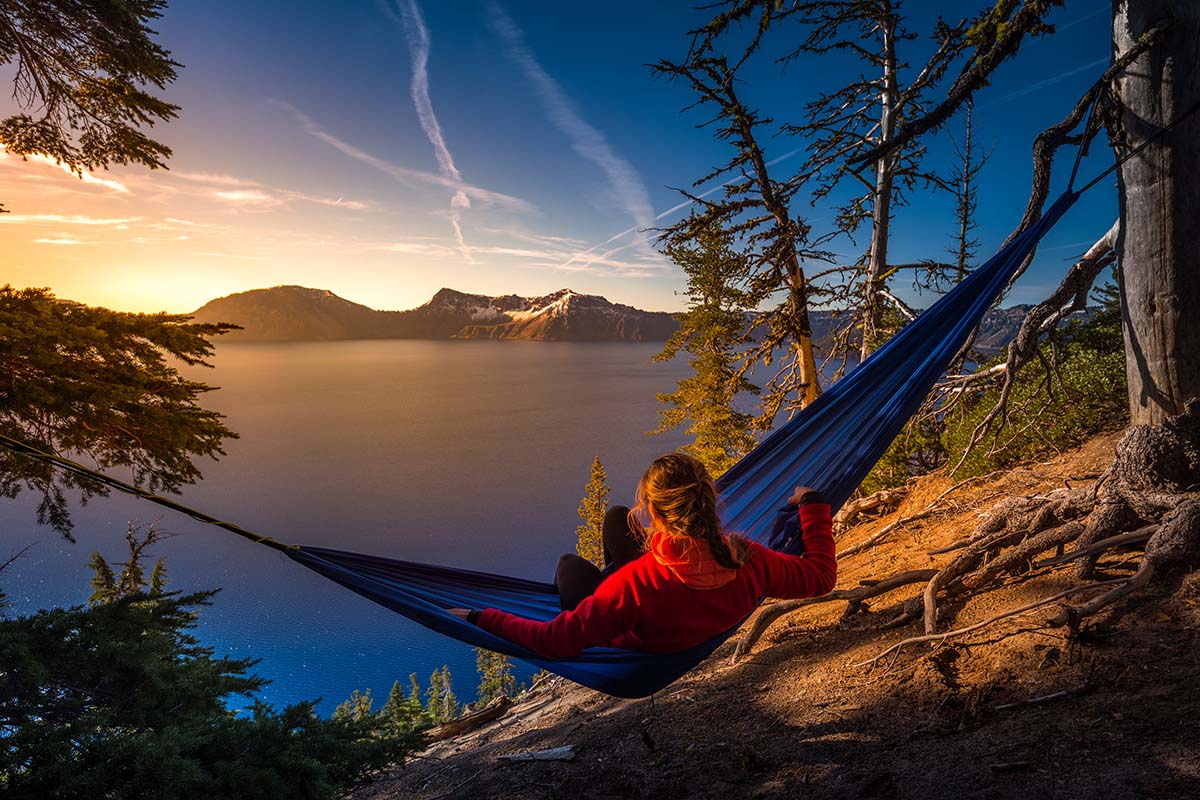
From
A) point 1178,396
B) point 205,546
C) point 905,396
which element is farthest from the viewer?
point 205,546

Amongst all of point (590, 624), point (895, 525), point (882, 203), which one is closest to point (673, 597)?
point (590, 624)

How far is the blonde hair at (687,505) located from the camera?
142 centimetres

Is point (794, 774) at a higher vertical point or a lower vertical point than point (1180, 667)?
lower

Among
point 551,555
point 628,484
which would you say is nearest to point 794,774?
point 551,555

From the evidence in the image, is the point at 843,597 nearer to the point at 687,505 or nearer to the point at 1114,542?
the point at 1114,542

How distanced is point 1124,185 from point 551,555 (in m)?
34.7

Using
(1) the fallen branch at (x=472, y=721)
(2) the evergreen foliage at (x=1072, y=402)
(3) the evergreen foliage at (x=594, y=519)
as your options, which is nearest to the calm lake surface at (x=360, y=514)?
(3) the evergreen foliage at (x=594, y=519)

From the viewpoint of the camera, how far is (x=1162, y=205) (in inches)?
73.1

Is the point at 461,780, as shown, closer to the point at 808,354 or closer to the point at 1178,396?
the point at 1178,396

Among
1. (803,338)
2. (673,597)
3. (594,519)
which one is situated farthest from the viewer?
(594,519)

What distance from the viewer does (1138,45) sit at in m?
1.82

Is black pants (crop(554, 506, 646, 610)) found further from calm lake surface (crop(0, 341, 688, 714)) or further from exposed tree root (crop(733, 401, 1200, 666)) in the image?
calm lake surface (crop(0, 341, 688, 714))

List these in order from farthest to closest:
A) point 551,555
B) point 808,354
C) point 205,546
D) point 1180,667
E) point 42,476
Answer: point 205,546, point 551,555, point 808,354, point 42,476, point 1180,667

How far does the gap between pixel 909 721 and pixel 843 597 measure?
92cm
